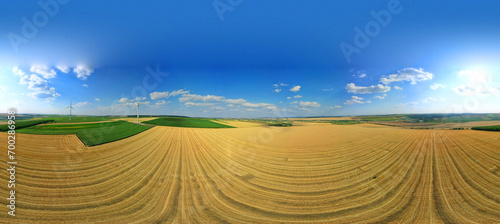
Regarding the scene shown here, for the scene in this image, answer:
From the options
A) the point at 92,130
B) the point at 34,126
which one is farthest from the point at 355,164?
the point at 34,126

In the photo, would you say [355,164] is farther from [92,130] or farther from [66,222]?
[92,130]

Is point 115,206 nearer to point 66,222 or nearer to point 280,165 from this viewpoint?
point 66,222

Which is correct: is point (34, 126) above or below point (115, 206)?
above

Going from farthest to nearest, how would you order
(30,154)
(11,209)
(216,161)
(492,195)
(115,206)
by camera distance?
1. (216,161)
2. (30,154)
3. (492,195)
4. (115,206)
5. (11,209)

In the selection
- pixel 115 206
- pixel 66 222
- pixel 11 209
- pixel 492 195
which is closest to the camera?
pixel 66 222

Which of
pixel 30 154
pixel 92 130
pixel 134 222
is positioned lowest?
pixel 134 222

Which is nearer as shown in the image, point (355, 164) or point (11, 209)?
point (11, 209)
